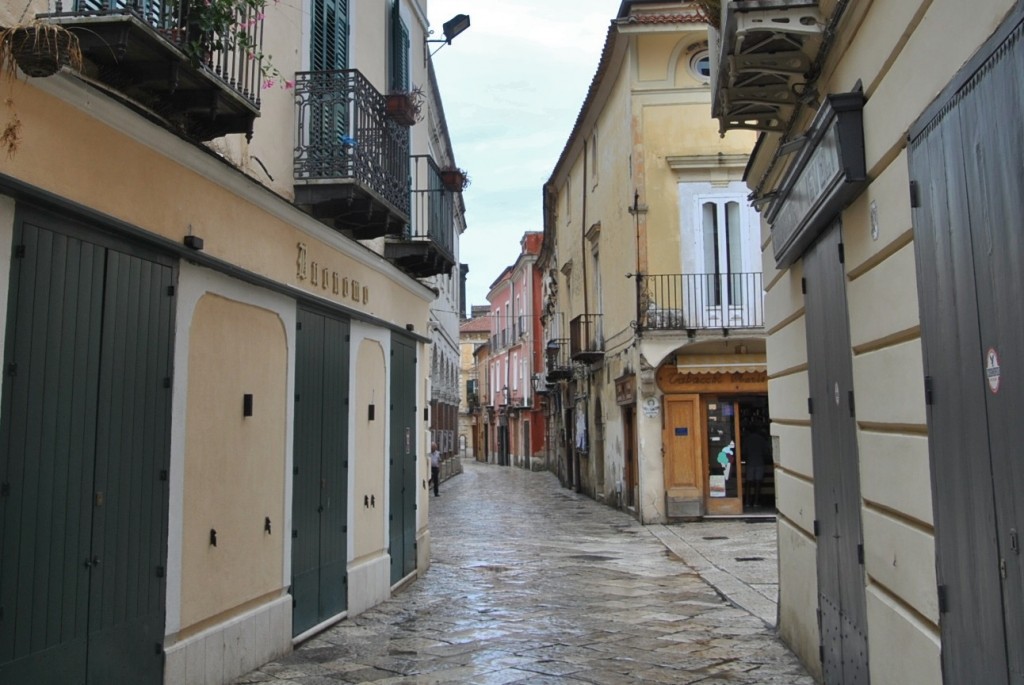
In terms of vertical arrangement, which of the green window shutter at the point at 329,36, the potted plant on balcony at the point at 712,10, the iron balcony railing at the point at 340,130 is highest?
the green window shutter at the point at 329,36

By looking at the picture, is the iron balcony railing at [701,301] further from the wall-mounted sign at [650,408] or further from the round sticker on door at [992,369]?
Answer: the round sticker on door at [992,369]

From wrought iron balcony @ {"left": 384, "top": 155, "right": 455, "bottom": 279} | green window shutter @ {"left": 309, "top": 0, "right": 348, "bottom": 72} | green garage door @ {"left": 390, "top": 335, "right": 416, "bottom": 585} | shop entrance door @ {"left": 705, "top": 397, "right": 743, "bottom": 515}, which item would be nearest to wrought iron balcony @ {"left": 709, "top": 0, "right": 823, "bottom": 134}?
green window shutter @ {"left": 309, "top": 0, "right": 348, "bottom": 72}

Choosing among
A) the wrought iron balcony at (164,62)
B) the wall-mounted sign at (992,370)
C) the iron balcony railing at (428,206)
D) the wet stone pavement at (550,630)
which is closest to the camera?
the wall-mounted sign at (992,370)

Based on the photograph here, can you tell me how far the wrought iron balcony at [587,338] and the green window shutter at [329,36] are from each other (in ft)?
46.7

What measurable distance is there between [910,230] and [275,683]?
5053 mm

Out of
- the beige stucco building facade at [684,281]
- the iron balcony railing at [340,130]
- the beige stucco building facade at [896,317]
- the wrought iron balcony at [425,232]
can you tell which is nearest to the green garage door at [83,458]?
the iron balcony railing at [340,130]

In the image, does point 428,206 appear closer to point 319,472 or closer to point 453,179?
point 453,179

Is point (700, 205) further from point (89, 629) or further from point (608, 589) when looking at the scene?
point (89, 629)

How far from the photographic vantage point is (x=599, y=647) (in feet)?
25.2

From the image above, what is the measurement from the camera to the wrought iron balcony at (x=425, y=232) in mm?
11117

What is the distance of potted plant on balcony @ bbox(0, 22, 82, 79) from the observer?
411 centimetres

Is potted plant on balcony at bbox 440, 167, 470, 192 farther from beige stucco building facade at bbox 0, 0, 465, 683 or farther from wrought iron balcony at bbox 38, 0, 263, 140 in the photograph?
wrought iron balcony at bbox 38, 0, 263, 140

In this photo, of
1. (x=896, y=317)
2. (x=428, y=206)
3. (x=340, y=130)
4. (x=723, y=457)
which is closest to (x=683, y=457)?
(x=723, y=457)

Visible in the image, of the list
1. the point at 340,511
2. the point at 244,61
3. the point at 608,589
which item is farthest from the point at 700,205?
the point at 244,61
